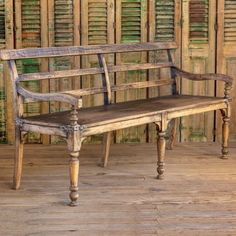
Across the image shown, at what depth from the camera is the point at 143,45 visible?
16.2 feet

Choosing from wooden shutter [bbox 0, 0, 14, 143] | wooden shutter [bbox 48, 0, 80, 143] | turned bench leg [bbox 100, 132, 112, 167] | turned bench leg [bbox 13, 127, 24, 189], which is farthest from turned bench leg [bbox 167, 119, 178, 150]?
turned bench leg [bbox 13, 127, 24, 189]

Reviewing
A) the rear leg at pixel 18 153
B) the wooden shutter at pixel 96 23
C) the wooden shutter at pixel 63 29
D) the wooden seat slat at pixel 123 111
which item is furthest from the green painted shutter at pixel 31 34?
the rear leg at pixel 18 153

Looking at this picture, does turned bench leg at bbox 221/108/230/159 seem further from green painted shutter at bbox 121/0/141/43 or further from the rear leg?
the rear leg

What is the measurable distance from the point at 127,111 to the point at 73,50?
59 centimetres

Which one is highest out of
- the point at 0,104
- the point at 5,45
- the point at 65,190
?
the point at 5,45

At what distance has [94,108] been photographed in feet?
14.4

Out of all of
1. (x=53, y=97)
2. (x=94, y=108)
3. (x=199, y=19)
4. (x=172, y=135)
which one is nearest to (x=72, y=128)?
(x=53, y=97)

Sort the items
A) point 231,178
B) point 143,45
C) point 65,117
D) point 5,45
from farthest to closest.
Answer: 1. point 5,45
2. point 143,45
3. point 231,178
4. point 65,117

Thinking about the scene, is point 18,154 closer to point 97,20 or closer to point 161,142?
point 161,142

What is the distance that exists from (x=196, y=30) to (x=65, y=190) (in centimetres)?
209

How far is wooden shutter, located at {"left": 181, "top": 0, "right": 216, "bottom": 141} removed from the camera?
5.40 meters

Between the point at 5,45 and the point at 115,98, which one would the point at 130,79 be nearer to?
the point at 115,98

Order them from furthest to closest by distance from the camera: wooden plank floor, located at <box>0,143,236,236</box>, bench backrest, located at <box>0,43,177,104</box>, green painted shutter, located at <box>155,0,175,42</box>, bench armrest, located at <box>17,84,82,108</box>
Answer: green painted shutter, located at <box>155,0,175,42</box> → bench backrest, located at <box>0,43,177,104</box> → bench armrest, located at <box>17,84,82,108</box> → wooden plank floor, located at <box>0,143,236,236</box>

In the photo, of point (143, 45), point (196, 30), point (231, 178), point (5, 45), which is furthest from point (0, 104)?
point (231, 178)
